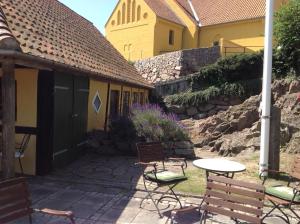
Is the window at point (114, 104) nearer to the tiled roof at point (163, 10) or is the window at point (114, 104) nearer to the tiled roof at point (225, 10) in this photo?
the tiled roof at point (163, 10)

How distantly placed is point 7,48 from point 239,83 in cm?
1799

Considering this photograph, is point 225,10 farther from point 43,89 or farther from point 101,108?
point 43,89

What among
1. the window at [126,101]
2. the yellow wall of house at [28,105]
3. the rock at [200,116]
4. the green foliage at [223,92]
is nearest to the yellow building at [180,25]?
the green foliage at [223,92]

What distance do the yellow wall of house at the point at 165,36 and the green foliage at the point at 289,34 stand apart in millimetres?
13054

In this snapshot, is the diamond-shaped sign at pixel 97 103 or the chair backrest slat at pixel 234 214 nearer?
the chair backrest slat at pixel 234 214

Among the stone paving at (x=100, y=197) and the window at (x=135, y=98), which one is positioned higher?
the window at (x=135, y=98)

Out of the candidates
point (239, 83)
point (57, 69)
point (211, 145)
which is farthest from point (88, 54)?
point (239, 83)

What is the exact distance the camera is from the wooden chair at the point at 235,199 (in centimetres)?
480

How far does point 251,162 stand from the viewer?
10.8 m

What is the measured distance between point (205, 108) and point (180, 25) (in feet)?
47.1

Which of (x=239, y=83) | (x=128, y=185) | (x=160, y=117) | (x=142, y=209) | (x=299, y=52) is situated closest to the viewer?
(x=142, y=209)

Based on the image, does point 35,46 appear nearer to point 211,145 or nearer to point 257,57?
point 211,145

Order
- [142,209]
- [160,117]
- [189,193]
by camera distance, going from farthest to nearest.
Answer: [160,117], [189,193], [142,209]

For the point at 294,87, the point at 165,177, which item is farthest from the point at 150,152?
the point at 294,87
